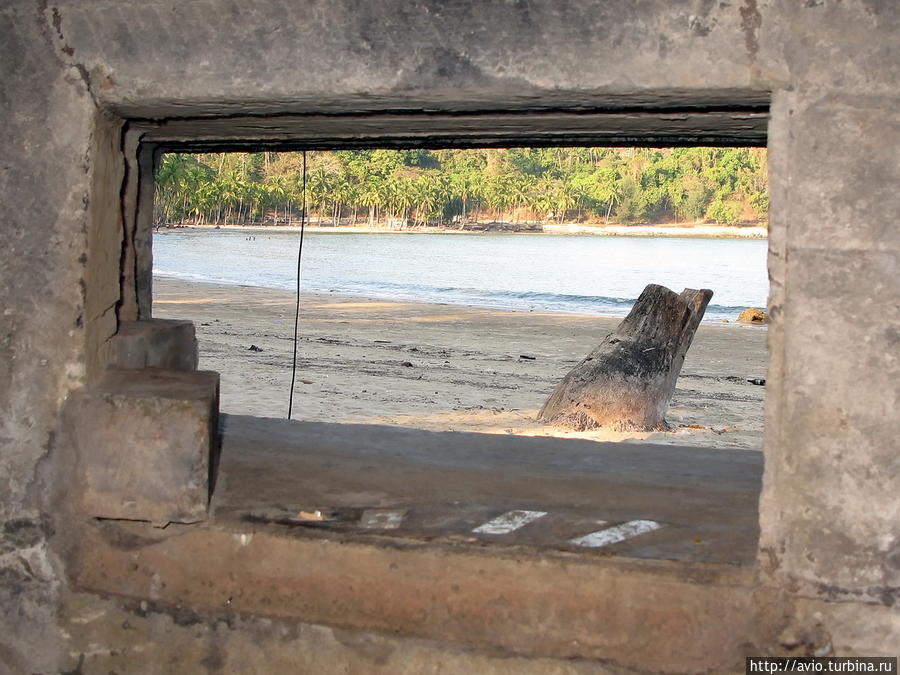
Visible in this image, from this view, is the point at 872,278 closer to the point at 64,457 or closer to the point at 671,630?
the point at 671,630

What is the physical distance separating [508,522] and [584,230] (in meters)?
91.9

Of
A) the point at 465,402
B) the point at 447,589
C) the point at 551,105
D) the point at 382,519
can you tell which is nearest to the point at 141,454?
the point at 382,519

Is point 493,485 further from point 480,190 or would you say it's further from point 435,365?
point 480,190

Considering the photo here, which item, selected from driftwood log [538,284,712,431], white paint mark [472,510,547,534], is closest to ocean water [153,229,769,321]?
driftwood log [538,284,712,431]

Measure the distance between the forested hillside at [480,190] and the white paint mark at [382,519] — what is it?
3348 inches

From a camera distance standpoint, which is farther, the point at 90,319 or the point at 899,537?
the point at 90,319

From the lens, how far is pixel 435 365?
11750 millimetres

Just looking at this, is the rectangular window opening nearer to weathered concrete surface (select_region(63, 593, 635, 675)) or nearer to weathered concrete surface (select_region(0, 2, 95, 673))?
weathered concrete surface (select_region(63, 593, 635, 675))

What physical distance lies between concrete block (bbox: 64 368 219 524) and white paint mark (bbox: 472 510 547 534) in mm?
778

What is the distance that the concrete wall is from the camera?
229cm

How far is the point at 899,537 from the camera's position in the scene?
2.34 meters

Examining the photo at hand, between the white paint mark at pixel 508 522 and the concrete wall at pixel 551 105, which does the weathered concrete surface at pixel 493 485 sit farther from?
the concrete wall at pixel 551 105

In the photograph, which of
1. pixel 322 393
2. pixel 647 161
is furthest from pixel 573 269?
pixel 647 161

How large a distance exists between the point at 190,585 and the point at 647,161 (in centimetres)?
9817
